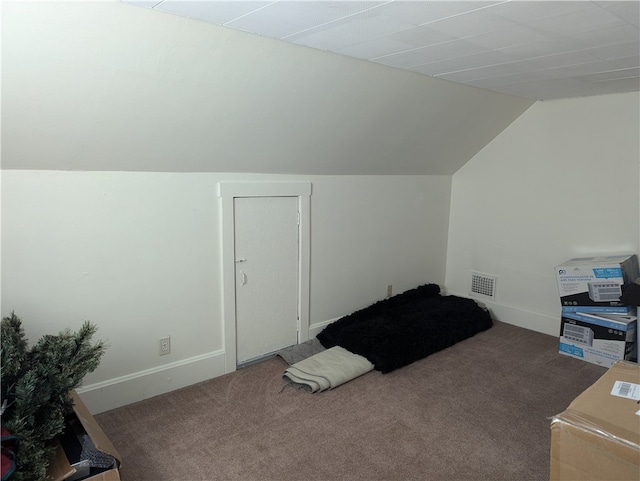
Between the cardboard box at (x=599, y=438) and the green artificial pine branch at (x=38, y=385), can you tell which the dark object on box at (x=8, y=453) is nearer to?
the green artificial pine branch at (x=38, y=385)

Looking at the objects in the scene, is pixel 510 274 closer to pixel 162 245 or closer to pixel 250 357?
pixel 250 357

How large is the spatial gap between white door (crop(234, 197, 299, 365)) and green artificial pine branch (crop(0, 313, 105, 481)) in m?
1.22

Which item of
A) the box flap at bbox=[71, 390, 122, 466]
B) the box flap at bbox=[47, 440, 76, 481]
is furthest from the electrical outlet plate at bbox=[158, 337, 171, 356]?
the box flap at bbox=[47, 440, 76, 481]

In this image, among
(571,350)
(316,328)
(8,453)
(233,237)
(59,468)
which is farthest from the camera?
(316,328)

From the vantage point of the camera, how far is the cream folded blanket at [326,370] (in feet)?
9.52

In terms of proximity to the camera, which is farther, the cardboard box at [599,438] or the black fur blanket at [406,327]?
the black fur blanket at [406,327]

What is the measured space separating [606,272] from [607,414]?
2.09 metres

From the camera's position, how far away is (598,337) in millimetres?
3287

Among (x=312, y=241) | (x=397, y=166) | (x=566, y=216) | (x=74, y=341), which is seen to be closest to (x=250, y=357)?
(x=312, y=241)

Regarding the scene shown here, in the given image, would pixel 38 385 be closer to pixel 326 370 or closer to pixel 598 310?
pixel 326 370

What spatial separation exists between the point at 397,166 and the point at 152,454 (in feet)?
8.71

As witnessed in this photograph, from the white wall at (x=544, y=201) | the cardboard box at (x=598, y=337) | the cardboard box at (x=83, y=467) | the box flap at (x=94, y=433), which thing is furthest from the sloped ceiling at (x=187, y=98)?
the cardboard box at (x=598, y=337)

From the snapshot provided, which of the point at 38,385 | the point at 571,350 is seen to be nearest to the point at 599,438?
the point at 38,385

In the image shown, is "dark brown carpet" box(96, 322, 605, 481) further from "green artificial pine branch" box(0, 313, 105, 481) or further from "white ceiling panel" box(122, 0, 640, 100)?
"white ceiling panel" box(122, 0, 640, 100)
